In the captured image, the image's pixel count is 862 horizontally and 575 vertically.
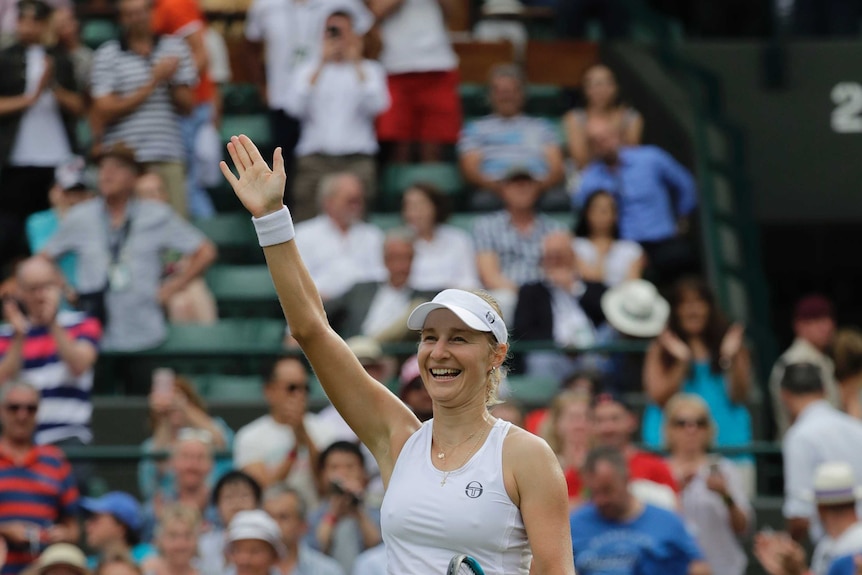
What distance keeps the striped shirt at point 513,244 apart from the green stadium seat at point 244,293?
1471 millimetres

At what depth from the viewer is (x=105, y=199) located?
1116 cm

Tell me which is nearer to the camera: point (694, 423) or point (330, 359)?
point (330, 359)

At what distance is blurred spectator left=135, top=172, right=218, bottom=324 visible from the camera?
1139 centimetres

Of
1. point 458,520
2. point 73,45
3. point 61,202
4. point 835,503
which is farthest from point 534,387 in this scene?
point 458,520

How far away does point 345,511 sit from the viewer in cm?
869

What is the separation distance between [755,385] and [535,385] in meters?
1.32

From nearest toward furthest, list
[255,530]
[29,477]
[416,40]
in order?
[255,530], [29,477], [416,40]

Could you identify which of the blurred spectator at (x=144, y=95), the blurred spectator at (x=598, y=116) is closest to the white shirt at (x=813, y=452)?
the blurred spectator at (x=598, y=116)

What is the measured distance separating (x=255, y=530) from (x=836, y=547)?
2.42 m

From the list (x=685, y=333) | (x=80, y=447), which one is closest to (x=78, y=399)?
(x=80, y=447)

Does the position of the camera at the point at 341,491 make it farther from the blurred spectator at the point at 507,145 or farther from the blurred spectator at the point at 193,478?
the blurred spectator at the point at 507,145

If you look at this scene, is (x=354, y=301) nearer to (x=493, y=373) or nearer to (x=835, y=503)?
(x=835, y=503)

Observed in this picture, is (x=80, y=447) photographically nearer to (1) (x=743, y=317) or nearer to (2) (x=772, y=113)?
(1) (x=743, y=317)

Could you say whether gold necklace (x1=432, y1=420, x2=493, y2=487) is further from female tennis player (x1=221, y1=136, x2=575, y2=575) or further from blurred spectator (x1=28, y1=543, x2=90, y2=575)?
blurred spectator (x1=28, y1=543, x2=90, y2=575)
